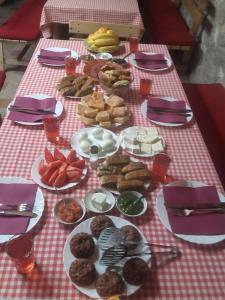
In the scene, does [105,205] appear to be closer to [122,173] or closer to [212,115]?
[122,173]

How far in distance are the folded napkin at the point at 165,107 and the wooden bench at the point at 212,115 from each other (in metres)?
0.35

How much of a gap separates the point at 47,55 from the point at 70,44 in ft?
1.03

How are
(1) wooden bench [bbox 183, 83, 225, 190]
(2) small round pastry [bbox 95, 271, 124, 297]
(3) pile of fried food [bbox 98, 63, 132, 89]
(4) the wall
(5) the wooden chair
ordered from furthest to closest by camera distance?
(4) the wall < (5) the wooden chair < (1) wooden bench [bbox 183, 83, 225, 190] < (3) pile of fried food [bbox 98, 63, 132, 89] < (2) small round pastry [bbox 95, 271, 124, 297]

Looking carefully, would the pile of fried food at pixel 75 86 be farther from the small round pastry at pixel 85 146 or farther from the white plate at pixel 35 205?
the white plate at pixel 35 205

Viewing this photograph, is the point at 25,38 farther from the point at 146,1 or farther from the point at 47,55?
the point at 146,1

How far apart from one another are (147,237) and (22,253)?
41 cm

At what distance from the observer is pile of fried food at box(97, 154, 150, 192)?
116 centimetres

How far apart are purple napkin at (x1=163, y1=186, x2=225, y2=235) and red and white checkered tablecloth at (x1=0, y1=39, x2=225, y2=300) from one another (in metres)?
0.05

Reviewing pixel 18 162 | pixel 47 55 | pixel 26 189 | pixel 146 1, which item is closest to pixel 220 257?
pixel 26 189

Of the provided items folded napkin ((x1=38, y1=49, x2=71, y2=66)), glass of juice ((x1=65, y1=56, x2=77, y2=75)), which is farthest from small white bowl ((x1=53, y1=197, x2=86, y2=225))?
→ folded napkin ((x1=38, y1=49, x2=71, y2=66))

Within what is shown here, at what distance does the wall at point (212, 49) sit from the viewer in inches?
111

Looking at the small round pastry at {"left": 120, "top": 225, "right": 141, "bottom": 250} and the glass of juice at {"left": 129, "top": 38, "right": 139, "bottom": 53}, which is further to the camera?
the glass of juice at {"left": 129, "top": 38, "right": 139, "bottom": 53}

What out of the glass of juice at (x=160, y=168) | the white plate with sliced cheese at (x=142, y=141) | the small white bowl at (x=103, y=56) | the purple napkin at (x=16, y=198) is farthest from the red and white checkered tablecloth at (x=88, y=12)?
the purple napkin at (x=16, y=198)

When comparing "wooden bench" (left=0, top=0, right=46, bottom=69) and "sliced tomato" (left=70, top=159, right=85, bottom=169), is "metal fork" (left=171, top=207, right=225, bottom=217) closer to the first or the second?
"sliced tomato" (left=70, top=159, right=85, bottom=169)
